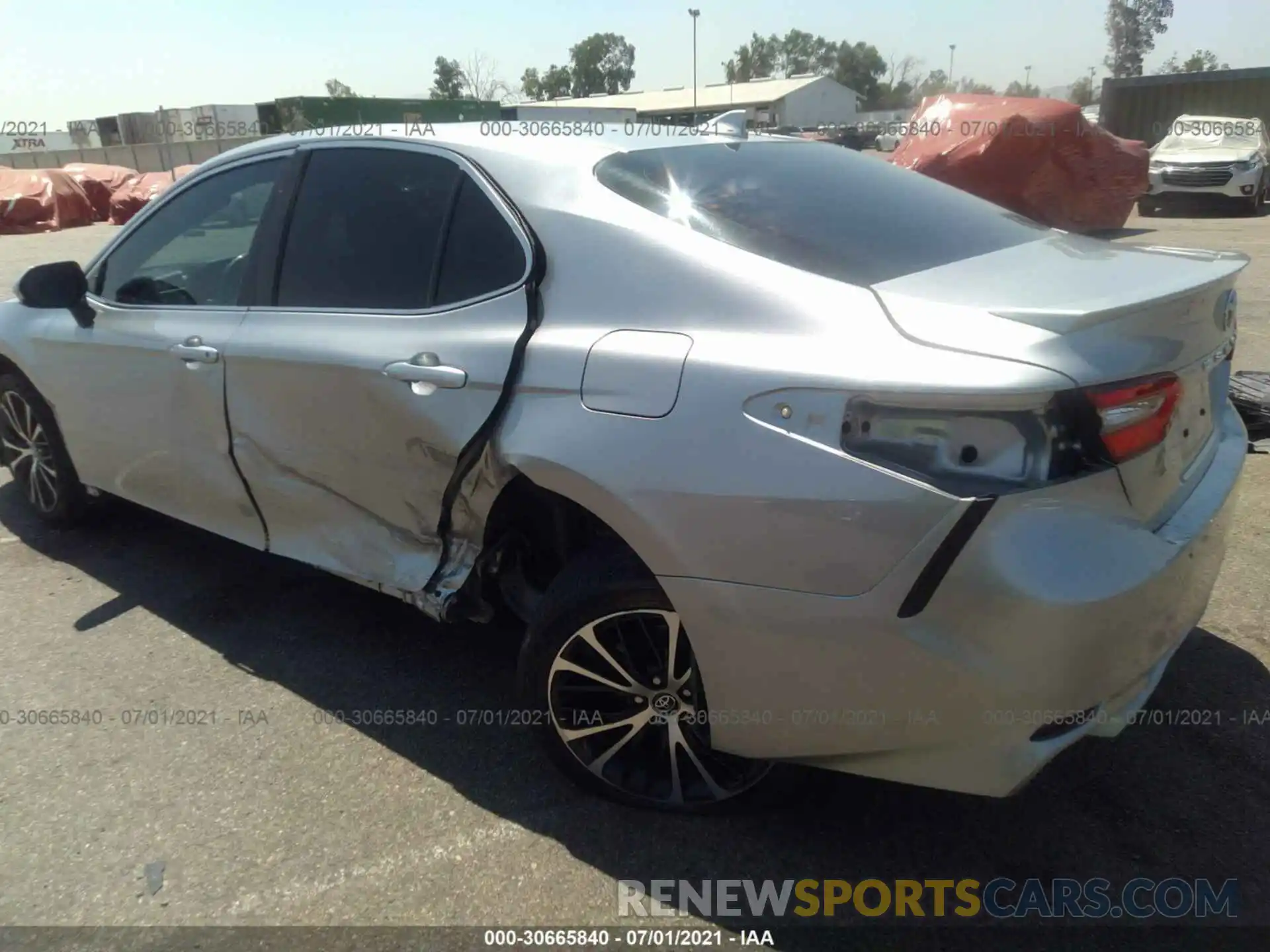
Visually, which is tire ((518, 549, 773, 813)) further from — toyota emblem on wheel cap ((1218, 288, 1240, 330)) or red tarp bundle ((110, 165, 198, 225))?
red tarp bundle ((110, 165, 198, 225))

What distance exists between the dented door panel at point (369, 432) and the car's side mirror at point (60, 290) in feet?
3.59

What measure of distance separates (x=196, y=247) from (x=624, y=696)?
2.50m

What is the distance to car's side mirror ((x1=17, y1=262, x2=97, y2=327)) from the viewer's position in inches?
149

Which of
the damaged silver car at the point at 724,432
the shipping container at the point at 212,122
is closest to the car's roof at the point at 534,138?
the damaged silver car at the point at 724,432

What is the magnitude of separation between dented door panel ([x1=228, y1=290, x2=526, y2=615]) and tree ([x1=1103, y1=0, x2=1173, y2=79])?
9944 cm

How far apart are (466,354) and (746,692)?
1.11m

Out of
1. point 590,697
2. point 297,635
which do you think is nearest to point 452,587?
point 590,697

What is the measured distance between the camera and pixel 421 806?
105 inches

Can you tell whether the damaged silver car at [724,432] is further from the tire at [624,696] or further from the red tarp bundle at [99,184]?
the red tarp bundle at [99,184]

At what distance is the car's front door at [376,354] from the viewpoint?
8.52ft

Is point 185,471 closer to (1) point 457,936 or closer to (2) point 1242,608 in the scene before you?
(1) point 457,936

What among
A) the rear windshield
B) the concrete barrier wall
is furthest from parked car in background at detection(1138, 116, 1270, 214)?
the concrete barrier wall

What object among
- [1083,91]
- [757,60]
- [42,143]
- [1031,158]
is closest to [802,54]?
[757,60]

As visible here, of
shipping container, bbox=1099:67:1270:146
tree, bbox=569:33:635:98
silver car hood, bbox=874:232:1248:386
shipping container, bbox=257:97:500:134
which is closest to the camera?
silver car hood, bbox=874:232:1248:386
